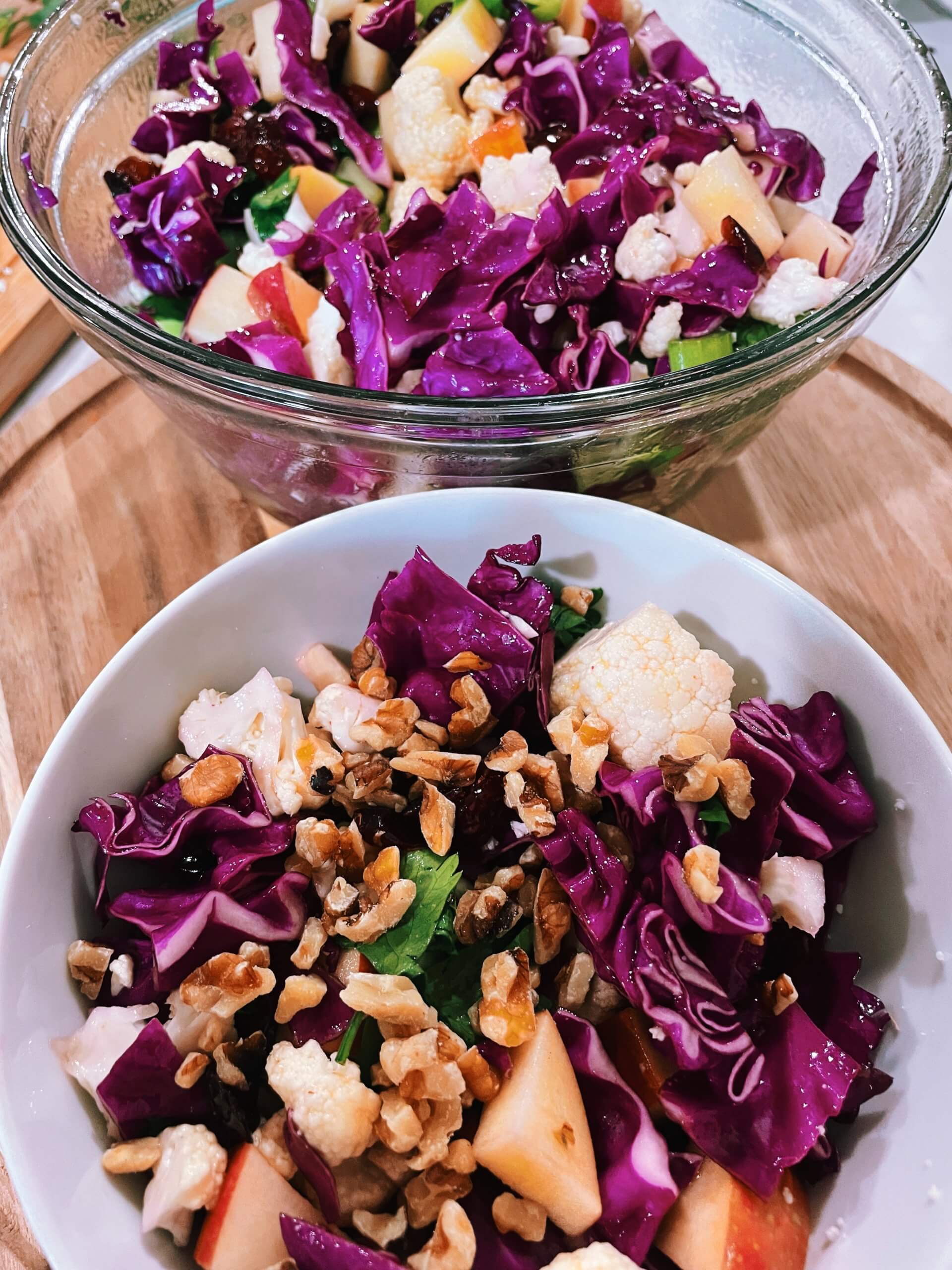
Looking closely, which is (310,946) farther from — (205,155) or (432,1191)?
(205,155)

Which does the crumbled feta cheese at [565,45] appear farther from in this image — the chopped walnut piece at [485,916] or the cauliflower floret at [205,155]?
the chopped walnut piece at [485,916]

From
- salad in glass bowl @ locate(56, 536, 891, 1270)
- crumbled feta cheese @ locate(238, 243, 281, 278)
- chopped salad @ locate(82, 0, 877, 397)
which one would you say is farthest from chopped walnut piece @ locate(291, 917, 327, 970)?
crumbled feta cheese @ locate(238, 243, 281, 278)

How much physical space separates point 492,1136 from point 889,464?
0.84 meters

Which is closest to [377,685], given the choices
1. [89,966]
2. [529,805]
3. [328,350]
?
[529,805]

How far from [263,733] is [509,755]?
0.19m

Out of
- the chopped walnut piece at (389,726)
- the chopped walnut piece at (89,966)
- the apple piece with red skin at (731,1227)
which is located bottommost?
the apple piece with red skin at (731,1227)

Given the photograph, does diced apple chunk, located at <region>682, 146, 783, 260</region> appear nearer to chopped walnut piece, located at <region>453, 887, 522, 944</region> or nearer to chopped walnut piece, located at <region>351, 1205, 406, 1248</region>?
chopped walnut piece, located at <region>453, 887, 522, 944</region>

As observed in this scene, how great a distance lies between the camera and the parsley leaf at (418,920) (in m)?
0.60

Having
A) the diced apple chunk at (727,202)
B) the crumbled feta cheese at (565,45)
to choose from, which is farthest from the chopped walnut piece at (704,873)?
the crumbled feta cheese at (565,45)

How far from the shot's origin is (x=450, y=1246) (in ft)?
1.63

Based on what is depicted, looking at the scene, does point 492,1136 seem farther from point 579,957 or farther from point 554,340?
point 554,340

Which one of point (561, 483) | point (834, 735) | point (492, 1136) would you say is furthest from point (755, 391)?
point (492, 1136)

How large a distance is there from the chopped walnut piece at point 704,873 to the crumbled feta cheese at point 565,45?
1003 millimetres

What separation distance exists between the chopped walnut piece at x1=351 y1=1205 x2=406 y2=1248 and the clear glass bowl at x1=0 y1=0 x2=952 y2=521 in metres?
0.54
